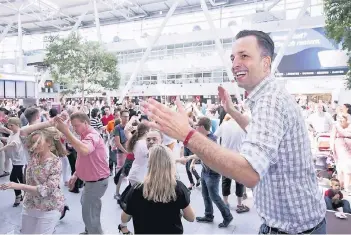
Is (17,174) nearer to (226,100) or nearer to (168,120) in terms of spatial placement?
(226,100)

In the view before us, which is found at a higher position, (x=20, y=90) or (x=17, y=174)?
(x=20, y=90)

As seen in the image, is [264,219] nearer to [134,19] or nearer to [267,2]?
[267,2]

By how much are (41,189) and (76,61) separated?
745 inches

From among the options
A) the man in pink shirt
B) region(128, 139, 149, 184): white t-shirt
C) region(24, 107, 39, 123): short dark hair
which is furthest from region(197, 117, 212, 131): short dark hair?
region(24, 107, 39, 123): short dark hair

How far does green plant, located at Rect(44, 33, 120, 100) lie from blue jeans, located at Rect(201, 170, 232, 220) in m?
16.6

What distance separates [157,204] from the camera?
2.52 metres

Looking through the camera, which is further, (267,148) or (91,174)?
(91,174)

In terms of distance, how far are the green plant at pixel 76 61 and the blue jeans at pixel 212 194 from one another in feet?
54.3

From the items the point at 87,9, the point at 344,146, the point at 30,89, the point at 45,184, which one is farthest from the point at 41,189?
the point at 87,9

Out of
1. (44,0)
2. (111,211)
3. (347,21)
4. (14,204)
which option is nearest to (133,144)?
(111,211)

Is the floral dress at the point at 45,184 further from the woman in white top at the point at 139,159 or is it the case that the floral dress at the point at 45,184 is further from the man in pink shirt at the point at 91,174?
the woman in white top at the point at 139,159

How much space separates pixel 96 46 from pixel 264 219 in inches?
850

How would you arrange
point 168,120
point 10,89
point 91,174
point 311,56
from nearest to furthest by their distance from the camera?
point 168,120, point 91,174, point 10,89, point 311,56

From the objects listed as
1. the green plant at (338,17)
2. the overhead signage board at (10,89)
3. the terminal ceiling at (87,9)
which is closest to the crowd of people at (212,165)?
the green plant at (338,17)
